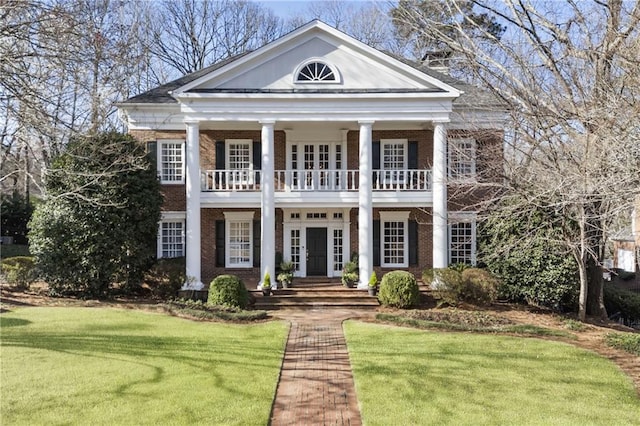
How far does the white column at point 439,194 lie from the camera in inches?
687

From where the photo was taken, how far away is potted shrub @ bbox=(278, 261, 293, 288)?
57.9 ft

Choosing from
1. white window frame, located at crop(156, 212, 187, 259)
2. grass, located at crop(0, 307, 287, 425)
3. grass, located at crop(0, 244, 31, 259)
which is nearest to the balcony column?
white window frame, located at crop(156, 212, 187, 259)

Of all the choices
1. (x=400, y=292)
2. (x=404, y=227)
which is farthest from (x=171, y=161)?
(x=400, y=292)

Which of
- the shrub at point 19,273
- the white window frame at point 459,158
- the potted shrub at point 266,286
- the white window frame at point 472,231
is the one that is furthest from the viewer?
the white window frame at point 472,231

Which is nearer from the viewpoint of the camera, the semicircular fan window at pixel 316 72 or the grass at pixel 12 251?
the semicircular fan window at pixel 316 72

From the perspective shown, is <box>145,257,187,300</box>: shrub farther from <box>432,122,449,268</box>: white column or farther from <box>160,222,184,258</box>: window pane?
<box>432,122,449,268</box>: white column

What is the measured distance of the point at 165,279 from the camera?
17.0 metres

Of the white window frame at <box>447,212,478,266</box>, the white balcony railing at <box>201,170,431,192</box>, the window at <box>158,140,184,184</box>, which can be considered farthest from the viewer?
the window at <box>158,140,184,184</box>

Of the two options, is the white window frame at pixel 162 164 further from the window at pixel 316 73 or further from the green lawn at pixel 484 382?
the green lawn at pixel 484 382

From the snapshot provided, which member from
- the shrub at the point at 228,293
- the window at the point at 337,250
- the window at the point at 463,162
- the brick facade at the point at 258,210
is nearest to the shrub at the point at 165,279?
the shrub at the point at 228,293

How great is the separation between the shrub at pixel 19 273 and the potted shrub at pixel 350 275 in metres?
10.8

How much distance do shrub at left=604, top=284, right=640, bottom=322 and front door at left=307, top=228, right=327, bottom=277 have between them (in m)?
11.0

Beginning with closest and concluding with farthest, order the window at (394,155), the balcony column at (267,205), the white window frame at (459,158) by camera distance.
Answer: the white window frame at (459,158)
the balcony column at (267,205)
the window at (394,155)

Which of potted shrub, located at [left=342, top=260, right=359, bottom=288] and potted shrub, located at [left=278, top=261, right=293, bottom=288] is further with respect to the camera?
potted shrub, located at [left=342, top=260, right=359, bottom=288]
